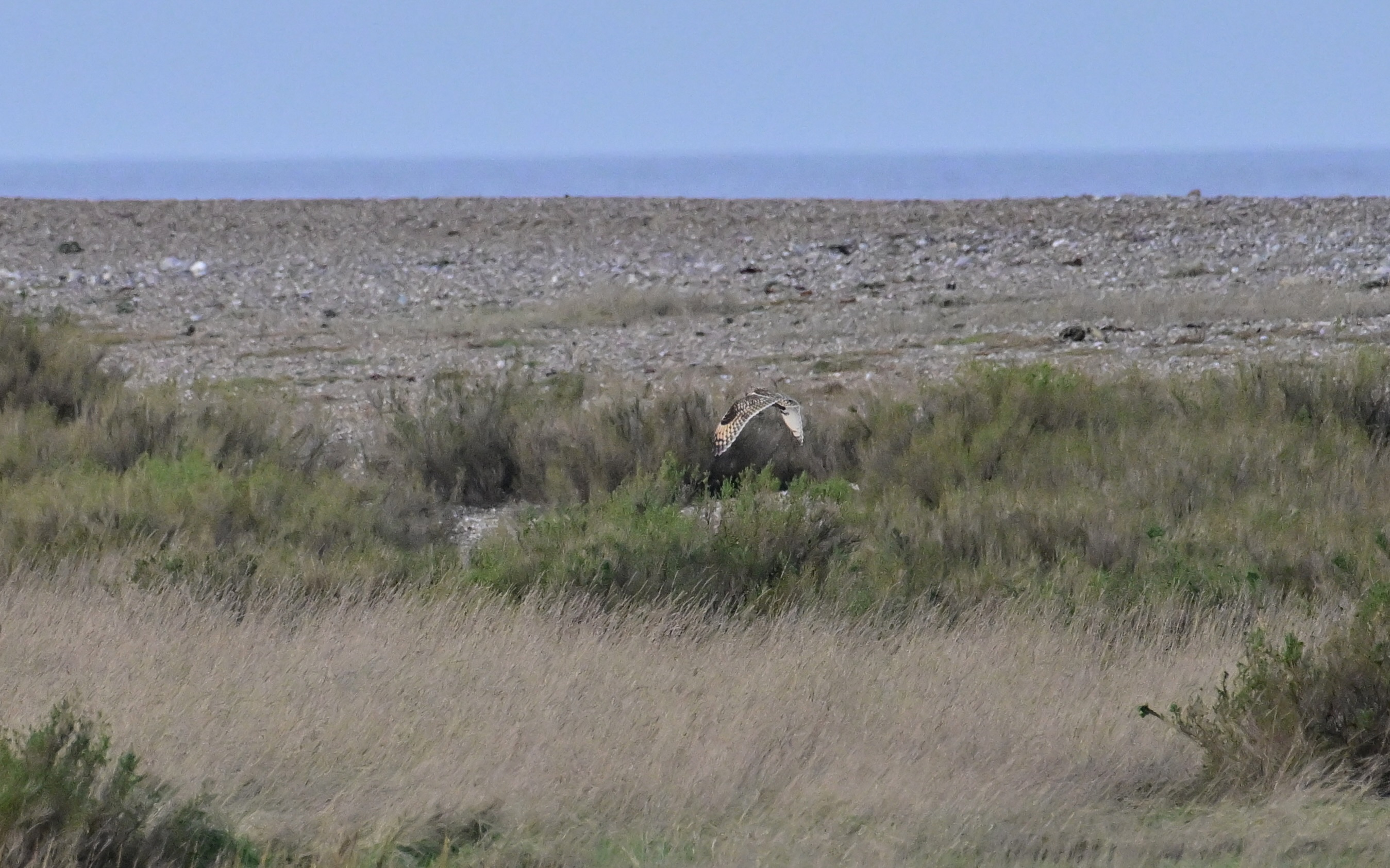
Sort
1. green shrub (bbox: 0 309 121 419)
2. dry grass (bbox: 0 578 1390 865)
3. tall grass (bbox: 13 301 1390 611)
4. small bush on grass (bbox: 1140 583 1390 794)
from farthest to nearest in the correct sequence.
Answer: green shrub (bbox: 0 309 121 419)
tall grass (bbox: 13 301 1390 611)
small bush on grass (bbox: 1140 583 1390 794)
dry grass (bbox: 0 578 1390 865)

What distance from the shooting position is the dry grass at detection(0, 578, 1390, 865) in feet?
14.6

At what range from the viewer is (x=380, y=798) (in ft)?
14.8

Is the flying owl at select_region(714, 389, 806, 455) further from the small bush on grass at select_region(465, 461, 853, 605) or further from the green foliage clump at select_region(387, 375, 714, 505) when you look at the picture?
the green foliage clump at select_region(387, 375, 714, 505)

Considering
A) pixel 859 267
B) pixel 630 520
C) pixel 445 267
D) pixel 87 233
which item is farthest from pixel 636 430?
pixel 87 233

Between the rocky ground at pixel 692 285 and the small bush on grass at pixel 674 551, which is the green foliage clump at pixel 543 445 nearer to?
the rocky ground at pixel 692 285

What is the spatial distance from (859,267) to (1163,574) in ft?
48.3

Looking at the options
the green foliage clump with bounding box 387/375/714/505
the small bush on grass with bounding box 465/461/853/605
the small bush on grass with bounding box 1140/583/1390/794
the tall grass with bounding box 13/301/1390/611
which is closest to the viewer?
the small bush on grass with bounding box 1140/583/1390/794

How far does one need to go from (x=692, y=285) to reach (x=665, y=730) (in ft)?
54.8

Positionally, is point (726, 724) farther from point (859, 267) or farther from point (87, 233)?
point (87, 233)

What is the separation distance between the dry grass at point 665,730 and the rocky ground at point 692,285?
649cm

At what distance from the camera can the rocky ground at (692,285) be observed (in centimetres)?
1505

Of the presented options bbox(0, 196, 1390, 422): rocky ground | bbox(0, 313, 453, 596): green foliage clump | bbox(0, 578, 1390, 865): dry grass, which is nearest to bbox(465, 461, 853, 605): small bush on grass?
bbox(0, 313, 453, 596): green foliage clump

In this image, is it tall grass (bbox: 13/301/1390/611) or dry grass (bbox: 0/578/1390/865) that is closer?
dry grass (bbox: 0/578/1390/865)

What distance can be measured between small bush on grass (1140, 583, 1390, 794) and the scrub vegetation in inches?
0.6
